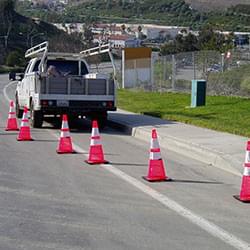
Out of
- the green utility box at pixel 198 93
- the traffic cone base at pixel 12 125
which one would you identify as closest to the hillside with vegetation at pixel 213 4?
the green utility box at pixel 198 93

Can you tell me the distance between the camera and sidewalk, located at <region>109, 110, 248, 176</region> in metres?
13.2

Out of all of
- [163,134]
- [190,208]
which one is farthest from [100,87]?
[190,208]

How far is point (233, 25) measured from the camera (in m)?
73.9

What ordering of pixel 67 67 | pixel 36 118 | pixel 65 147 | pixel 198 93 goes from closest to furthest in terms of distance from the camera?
pixel 65 147 → pixel 36 118 → pixel 67 67 → pixel 198 93

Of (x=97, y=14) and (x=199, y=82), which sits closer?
(x=199, y=82)

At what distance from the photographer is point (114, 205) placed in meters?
9.33

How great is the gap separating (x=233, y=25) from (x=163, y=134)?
192ft

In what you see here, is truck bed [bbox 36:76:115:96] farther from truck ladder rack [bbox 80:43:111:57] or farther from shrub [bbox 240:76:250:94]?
shrub [bbox 240:76:250:94]

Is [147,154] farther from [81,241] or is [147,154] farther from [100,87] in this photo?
[81,241]

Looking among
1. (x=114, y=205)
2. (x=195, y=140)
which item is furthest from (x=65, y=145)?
(x=114, y=205)

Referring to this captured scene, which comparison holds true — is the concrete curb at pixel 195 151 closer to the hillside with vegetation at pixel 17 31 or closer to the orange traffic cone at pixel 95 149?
the orange traffic cone at pixel 95 149

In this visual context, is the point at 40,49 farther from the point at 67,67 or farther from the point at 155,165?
the point at 155,165

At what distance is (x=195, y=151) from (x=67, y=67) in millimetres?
8885

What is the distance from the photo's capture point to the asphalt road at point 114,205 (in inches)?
295
